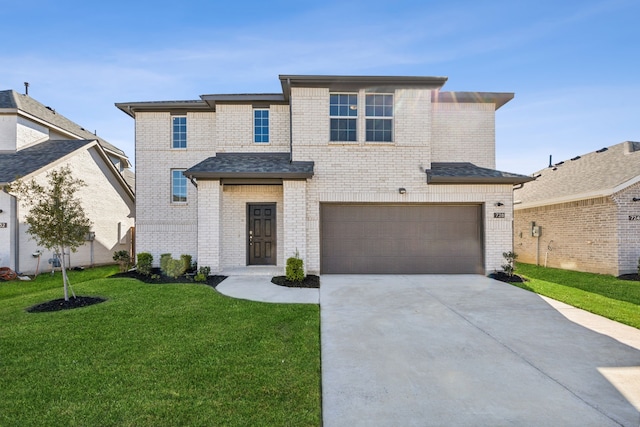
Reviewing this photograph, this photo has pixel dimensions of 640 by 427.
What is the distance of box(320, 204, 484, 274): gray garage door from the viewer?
982 centimetres

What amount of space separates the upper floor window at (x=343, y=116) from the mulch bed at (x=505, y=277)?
635 centimetres

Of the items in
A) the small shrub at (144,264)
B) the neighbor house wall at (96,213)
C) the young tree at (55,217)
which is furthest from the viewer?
the neighbor house wall at (96,213)

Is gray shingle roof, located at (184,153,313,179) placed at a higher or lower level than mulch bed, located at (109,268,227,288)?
higher

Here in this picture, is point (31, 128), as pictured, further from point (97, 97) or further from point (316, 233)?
point (316, 233)

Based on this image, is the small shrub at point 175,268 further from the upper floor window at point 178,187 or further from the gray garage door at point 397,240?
the gray garage door at point 397,240

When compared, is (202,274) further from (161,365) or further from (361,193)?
(361,193)

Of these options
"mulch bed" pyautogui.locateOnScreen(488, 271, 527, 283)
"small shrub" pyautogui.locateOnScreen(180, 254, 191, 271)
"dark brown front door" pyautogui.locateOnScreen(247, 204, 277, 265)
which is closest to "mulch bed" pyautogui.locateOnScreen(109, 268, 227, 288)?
"small shrub" pyautogui.locateOnScreen(180, 254, 191, 271)

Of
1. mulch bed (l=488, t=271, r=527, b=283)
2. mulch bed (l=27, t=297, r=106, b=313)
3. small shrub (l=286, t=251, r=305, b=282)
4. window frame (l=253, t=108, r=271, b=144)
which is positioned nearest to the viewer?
mulch bed (l=27, t=297, r=106, b=313)

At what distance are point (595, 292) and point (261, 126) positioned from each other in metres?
11.6

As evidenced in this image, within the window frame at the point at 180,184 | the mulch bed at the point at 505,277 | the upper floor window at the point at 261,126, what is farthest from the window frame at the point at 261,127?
the mulch bed at the point at 505,277

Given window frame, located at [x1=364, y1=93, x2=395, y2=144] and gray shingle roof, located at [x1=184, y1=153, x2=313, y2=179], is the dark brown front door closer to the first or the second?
gray shingle roof, located at [x1=184, y1=153, x2=313, y2=179]

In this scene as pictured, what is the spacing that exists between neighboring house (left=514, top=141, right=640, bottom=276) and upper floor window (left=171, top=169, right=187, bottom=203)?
1563 centimetres

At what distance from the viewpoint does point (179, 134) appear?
12.3 meters

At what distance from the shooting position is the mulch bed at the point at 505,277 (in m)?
9.04
